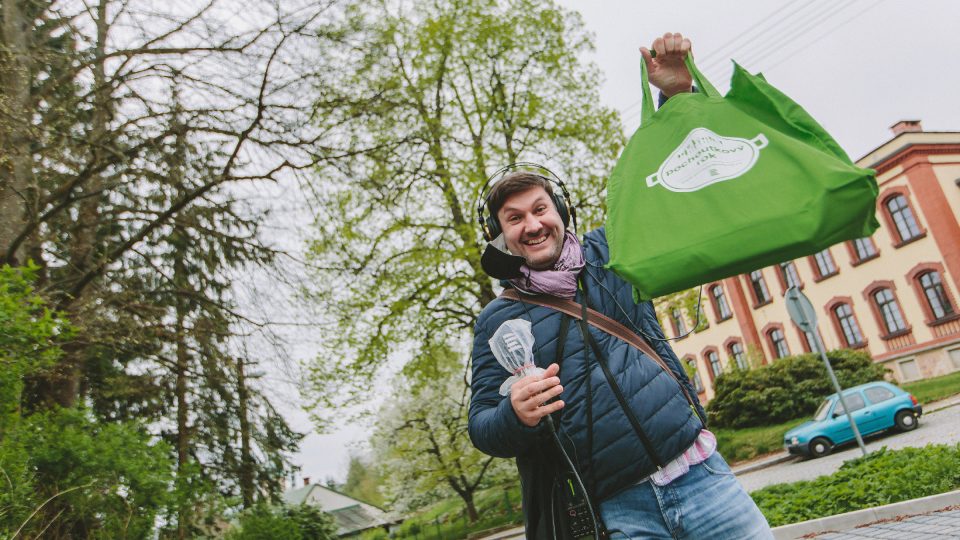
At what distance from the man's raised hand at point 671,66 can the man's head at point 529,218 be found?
55 centimetres

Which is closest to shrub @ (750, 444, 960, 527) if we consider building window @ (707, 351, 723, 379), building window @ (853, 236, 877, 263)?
building window @ (853, 236, 877, 263)

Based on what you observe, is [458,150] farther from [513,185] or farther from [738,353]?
[738,353]

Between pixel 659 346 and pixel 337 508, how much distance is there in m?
62.6

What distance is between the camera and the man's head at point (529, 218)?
2.19m

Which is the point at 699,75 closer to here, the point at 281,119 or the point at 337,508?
the point at 281,119

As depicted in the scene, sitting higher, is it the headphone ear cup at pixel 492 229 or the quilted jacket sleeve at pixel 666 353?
the headphone ear cup at pixel 492 229

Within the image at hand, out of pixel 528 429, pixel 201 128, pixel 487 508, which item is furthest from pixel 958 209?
pixel 528 429

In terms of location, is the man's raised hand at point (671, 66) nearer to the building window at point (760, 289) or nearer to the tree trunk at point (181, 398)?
the tree trunk at point (181, 398)

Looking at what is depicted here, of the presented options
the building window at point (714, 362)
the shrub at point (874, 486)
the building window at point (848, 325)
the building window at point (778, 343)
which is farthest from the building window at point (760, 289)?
the shrub at point (874, 486)

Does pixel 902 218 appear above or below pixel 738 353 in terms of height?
above

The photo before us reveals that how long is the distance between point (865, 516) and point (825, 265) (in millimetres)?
25470

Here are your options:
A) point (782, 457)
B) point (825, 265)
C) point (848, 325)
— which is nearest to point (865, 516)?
point (782, 457)

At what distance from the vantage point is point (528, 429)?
1.81m

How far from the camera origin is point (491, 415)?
6.44 ft
